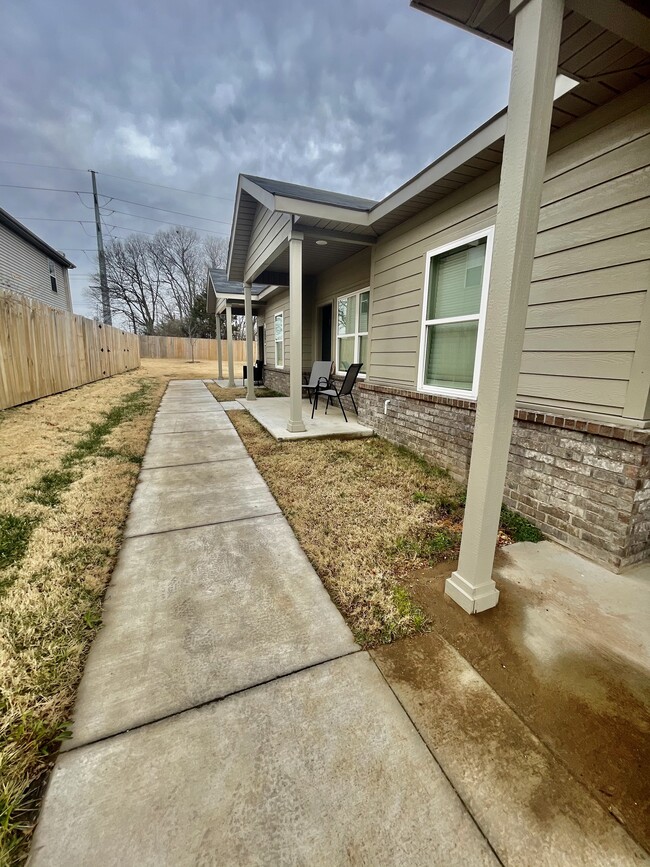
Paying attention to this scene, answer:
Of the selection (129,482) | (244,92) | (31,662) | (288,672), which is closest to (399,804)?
(288,672)

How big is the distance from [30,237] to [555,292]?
16.9 metres

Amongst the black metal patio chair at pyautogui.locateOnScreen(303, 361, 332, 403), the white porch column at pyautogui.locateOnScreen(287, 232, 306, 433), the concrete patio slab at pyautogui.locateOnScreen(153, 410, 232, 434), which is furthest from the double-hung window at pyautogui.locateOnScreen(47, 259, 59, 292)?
the white porch column at pyautogui.locateOnScreen(287, 232, 306, 433)

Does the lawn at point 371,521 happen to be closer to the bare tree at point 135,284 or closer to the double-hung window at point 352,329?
the double-hung window at point 352,329

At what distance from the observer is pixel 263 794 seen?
101 cm

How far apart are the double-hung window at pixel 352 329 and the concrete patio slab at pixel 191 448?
226 cm

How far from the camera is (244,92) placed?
20.8 meters

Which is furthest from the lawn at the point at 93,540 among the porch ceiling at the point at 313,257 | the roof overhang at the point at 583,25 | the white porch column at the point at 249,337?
the white porch column at the point at 249,337

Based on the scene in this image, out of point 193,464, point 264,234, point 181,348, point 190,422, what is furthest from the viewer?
point 181,348

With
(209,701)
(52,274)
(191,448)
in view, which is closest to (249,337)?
(191,448)

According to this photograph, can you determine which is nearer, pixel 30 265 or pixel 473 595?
pixel 473 595

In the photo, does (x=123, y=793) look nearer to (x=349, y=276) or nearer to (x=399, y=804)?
(x=399, y=804)

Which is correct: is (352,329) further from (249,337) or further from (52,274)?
(52,274)

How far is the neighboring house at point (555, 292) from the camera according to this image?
5.72ft

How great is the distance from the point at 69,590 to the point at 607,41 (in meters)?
3.74
